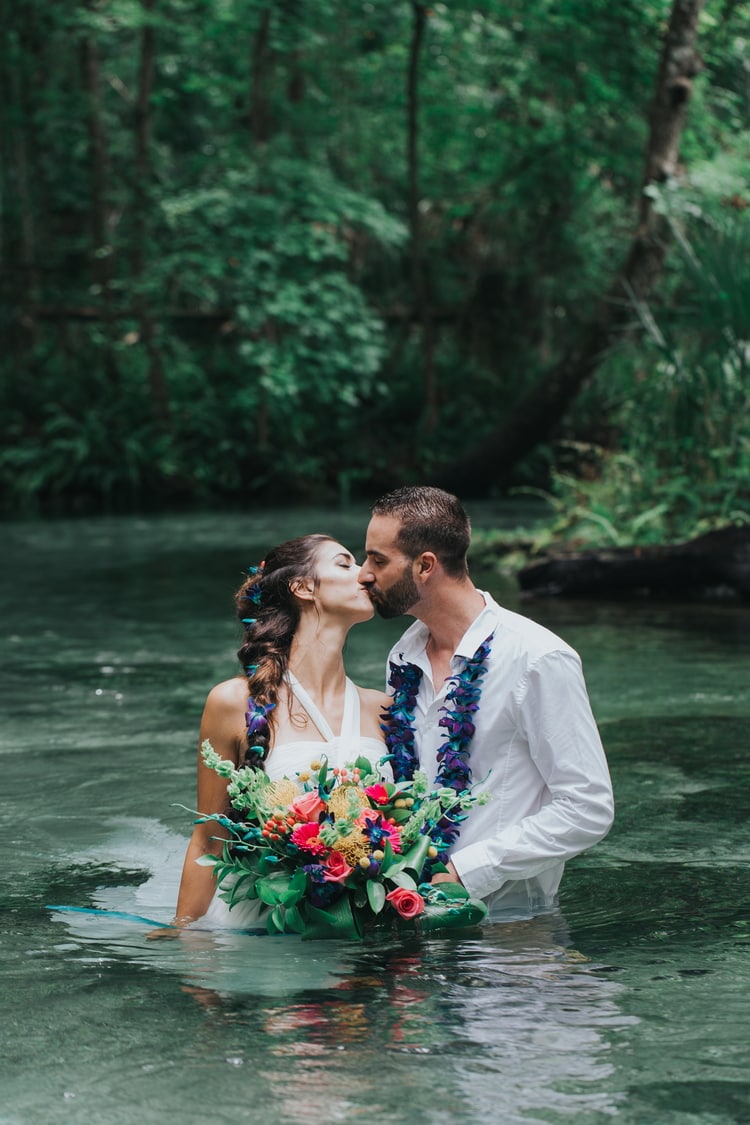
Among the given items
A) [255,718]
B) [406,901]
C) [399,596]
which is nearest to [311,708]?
[255,718]

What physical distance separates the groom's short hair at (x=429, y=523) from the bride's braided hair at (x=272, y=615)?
35cm

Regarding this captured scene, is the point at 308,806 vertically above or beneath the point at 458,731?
beneath

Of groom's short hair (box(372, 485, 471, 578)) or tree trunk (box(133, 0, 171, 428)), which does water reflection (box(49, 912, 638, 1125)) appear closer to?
groom's short hair (box(372, 485, 471, 578))

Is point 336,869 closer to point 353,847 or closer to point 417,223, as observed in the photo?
point 353,847

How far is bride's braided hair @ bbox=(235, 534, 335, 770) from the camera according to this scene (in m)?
4.86

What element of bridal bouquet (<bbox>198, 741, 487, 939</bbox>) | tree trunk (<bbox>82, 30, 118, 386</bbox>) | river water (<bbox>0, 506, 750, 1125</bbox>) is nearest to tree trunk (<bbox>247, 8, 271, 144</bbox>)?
tree trunk (<bbox>82, 30, 118, 386</bbox>)

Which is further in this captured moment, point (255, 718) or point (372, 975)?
point (255, 718)

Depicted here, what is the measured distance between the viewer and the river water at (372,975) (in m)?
3.54

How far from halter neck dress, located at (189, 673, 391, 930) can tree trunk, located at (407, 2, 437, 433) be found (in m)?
23.4

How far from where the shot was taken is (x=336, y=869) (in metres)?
4.27

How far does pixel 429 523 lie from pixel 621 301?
1124cm

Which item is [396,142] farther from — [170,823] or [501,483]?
[170,823]

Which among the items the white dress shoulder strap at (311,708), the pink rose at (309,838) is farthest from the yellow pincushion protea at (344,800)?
the white dress shoulder strap at (311,708)

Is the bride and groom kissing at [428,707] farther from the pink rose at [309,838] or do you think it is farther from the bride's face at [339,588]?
the pink rose at [309,838]
